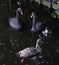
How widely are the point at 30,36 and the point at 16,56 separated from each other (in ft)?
6.97

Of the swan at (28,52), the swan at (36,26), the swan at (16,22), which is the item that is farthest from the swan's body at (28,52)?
the swan at (16,22)

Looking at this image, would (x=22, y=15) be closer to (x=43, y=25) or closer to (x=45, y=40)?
(x=43, y=25)

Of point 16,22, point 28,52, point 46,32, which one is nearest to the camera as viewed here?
point 28,52

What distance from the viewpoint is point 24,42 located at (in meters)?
15.0

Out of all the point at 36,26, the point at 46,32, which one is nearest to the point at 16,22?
the point at 36,26

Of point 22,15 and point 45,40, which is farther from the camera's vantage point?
point 22,15

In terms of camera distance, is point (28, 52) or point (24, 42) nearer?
point (28, 52)

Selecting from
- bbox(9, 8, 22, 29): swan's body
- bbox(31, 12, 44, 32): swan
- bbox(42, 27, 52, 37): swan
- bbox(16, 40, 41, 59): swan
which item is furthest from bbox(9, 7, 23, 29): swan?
bbox(16, 40, 41, 59): swan

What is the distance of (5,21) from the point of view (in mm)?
17359

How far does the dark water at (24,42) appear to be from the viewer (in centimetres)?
1348

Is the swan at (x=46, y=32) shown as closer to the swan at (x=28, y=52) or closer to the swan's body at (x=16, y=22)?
the swan's body at (x=16, y=22)

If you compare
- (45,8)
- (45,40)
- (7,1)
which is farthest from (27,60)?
(7,1)

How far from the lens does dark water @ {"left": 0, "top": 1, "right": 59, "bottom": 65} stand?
1348cm

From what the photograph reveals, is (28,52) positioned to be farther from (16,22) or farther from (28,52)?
(16,22)
